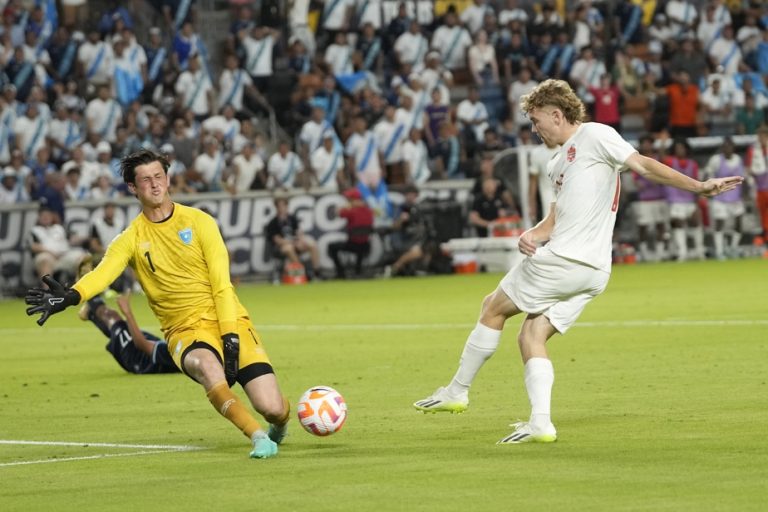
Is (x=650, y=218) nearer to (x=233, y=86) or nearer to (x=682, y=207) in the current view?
(x=682, y=207)

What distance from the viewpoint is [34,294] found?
31.2 feet

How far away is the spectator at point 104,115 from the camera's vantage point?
30.6 meters

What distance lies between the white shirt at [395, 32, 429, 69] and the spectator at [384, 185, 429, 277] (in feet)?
12.4

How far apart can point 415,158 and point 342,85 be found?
253cm

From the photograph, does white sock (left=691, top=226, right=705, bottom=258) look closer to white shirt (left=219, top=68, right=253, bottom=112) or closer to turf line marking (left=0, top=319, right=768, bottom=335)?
white shirt (left=219, top=68, right=253, bottom=112)

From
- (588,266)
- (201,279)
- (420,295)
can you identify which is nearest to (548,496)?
(588,266)

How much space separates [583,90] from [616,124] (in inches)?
39.3

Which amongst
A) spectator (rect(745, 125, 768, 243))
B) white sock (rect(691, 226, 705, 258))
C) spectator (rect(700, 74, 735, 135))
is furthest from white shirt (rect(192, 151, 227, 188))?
spectator (rect(700, 74, 735, 135))

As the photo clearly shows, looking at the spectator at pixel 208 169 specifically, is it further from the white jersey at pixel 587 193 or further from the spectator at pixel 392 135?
the white jersey at pixel 587 193

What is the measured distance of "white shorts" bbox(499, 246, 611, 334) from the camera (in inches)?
386

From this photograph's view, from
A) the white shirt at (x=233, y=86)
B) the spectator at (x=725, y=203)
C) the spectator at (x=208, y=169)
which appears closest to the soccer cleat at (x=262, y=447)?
the spectator at (x=208, y=169)

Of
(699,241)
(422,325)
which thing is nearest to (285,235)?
(699,241)

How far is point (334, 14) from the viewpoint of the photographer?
115 feet

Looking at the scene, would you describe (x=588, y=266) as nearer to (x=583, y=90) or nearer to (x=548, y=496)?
(x=548, y=496)
